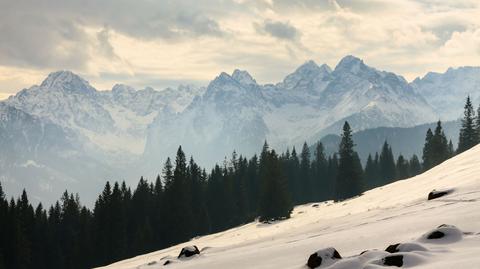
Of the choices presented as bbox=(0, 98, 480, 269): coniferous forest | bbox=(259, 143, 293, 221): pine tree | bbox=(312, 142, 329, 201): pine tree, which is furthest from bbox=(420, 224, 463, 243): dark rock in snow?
bbox=(312, 142, 329, 201): pine tree

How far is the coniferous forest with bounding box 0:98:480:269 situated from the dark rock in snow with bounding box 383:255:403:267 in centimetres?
6192

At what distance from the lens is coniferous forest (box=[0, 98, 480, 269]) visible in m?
84.2

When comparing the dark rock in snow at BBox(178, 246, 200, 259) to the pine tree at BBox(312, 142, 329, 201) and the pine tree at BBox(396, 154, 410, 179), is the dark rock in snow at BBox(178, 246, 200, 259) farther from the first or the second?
the pine tree at BBox(396, 154, 410, 179)

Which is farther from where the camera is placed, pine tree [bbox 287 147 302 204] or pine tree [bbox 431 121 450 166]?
pine tree [bbox 287 147 302 204]

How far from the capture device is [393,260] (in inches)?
417

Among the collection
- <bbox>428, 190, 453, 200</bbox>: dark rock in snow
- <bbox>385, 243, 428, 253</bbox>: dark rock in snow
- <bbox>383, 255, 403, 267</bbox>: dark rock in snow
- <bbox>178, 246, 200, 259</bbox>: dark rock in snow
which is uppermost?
<bbox>428, 190, 453, 200</bbox>: dark rock in snow

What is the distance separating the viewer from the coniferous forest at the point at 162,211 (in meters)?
84.2

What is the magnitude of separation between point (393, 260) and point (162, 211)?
8123 centimetres

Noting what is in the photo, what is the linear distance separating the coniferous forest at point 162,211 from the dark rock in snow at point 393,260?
203ft

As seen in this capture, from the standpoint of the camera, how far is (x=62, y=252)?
330 ft

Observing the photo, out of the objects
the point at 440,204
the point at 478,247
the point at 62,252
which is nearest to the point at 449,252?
the point at 478,247

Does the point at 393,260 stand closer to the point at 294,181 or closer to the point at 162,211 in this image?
the point at 162,211

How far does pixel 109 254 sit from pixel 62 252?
1967 centimetres

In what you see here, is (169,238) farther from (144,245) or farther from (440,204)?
(440,204)
